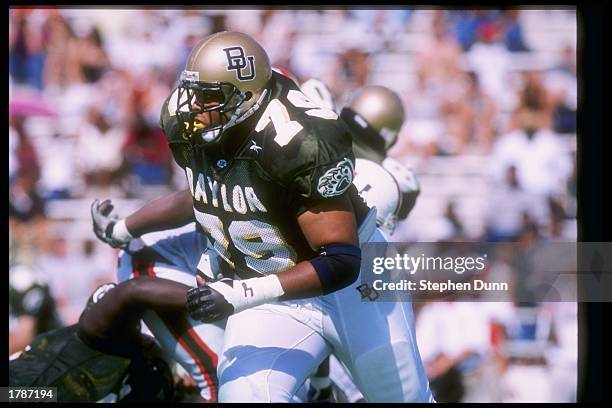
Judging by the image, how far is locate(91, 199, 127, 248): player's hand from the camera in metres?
3.56

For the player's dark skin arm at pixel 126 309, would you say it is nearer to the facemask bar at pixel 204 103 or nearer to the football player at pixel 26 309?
the facemask bar at pixel 204 103

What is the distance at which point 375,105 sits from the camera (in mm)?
4051

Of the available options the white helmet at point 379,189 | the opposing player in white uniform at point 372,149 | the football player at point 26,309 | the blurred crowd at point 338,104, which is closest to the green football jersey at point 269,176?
the white helmet at point 379,189

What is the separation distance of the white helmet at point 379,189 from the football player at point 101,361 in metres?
0.81

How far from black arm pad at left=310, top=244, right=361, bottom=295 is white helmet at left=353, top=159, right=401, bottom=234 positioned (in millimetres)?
690

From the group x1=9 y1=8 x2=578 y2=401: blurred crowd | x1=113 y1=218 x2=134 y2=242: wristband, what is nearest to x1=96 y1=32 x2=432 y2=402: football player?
x1=113 y1=218 x2=134 y2=242: wristband

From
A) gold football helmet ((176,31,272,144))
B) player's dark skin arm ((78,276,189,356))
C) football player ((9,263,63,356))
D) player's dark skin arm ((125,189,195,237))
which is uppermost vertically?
gold football helmet ((176,31,272,144))

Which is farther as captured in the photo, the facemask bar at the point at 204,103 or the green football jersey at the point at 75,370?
the green football jersey at the point at 75,370

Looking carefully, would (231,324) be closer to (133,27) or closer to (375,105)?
(375,105)

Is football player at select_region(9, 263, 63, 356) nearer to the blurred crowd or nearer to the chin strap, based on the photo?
the blurred crowd

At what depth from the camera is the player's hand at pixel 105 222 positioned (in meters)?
3.56

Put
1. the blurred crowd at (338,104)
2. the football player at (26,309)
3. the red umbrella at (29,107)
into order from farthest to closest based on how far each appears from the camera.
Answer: the red umbrella at (29,107), the blurred crowd at (338,104), the football player at (26,309)

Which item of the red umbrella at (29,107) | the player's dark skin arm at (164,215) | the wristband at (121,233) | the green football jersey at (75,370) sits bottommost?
the green football jersey at (75,370)

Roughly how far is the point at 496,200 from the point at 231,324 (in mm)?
3832
